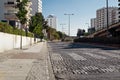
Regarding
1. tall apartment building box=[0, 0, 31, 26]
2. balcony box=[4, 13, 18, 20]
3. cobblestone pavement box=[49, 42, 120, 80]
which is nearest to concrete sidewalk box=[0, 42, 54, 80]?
cobblestone pavement box=[49, 42, 120, 80]

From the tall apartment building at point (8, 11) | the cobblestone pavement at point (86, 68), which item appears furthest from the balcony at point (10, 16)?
the cobblestone pavement at point (86, 68)

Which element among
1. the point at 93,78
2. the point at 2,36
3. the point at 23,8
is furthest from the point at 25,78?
the point at 23,8

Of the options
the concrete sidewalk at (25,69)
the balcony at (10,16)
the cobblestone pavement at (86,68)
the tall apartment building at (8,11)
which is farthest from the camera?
the tall apartment building at (8,11)

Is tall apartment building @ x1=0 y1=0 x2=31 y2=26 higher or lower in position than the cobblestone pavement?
higher

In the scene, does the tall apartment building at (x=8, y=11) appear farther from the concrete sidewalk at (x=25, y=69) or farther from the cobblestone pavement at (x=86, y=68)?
the concrete sidewalk at (x=25, y=69)

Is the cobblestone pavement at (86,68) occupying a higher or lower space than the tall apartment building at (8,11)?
lower

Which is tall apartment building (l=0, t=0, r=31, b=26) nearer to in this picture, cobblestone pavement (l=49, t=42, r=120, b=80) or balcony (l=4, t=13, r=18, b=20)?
balcony (l=4, t=13, r=18, b=20)

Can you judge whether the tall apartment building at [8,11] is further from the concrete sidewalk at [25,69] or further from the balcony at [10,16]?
the concrete sidewalk at [25,69]

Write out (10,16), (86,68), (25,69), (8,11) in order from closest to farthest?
(25,69)
(86,68)
(10,16)
(8,11)

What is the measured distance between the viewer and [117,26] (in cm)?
8388

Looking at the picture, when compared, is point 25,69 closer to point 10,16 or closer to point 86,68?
point 86,68

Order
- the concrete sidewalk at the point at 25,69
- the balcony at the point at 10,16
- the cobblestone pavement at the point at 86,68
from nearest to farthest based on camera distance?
the concrete sidewalk at the point at 25,69 → the cobblestone pavement at the point at 86,68 → the balcony at the point at 10,16

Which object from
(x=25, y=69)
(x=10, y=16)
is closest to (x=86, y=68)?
(x=25, y=69)

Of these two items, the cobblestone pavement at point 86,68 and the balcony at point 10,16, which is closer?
the cobblestone pavement at point 86,68
